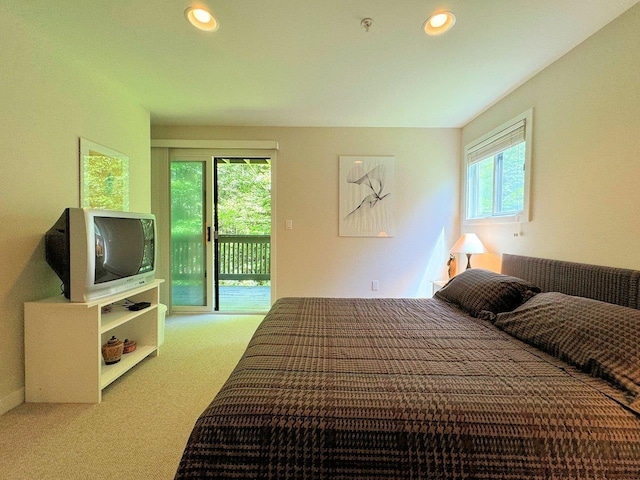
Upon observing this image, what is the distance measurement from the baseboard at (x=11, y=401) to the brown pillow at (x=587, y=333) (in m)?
2.89

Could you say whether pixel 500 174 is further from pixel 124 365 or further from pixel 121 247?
pixel 124 365

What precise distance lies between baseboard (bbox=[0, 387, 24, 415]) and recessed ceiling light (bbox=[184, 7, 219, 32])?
8.10ft

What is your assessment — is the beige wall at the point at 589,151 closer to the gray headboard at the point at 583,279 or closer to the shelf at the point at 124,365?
the gray headboard at the point at 583,279

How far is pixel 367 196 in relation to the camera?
11.1 feet

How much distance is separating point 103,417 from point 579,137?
340 centimetres

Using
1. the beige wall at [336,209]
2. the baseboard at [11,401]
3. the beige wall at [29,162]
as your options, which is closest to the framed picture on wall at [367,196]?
the beige wall at [336,209]

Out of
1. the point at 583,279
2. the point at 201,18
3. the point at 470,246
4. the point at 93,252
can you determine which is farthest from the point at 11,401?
the point at 470,246

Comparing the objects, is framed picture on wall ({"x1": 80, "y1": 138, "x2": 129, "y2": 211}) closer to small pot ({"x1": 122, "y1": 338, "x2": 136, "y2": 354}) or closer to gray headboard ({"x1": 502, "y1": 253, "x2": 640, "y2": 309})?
small pot ({"x1": 122, "y1": 338, "x2": 136, "y2": 354})

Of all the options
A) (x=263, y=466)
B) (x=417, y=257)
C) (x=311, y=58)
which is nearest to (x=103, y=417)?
(x=263, y=466)

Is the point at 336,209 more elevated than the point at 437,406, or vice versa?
the point at 336,209

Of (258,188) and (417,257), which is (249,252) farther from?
(417,257)

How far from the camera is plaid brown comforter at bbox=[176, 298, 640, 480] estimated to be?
74 centimetres

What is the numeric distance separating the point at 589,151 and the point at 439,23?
48.0 inches

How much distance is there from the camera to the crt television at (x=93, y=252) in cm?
164
